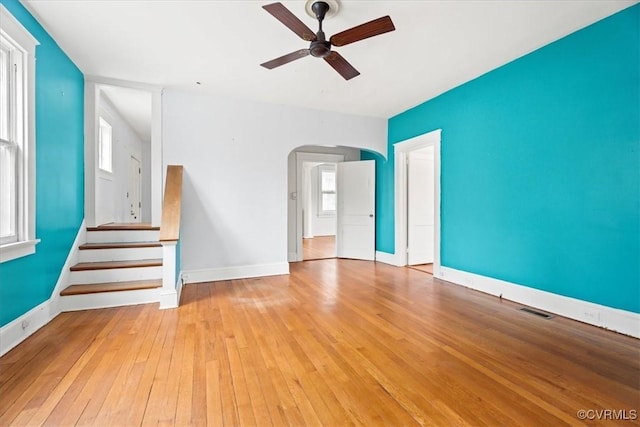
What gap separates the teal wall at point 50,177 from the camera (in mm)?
2370

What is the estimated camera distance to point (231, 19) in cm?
256

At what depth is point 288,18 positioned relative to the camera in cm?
213

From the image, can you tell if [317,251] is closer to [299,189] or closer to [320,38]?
[299,189]

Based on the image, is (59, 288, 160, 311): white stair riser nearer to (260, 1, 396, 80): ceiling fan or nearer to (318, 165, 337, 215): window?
(260, 1, 396, 80): ceiling fan

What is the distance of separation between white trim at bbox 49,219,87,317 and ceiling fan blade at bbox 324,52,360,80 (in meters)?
3.49

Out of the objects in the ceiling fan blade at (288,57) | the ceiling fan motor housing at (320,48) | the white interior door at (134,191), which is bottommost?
the white interior door at (134,191)

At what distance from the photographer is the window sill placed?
215cm

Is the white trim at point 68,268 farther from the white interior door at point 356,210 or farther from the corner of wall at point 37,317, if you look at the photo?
the white interior door at point 356,210

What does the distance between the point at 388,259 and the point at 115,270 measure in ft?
14.2

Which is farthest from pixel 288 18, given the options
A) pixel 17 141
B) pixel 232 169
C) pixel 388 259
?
pixel 388 259

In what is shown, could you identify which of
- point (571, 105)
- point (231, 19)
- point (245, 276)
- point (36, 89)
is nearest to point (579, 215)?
point (571, 105)

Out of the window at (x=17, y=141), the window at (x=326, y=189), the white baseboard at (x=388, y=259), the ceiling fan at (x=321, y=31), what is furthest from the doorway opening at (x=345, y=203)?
the window at (x=17, y=141)

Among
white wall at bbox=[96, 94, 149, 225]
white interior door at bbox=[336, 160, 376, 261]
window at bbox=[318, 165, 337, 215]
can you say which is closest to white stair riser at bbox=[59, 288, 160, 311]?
white wall at bbox=[96, 94, 149, 225]

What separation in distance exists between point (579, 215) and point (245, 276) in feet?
13.7
